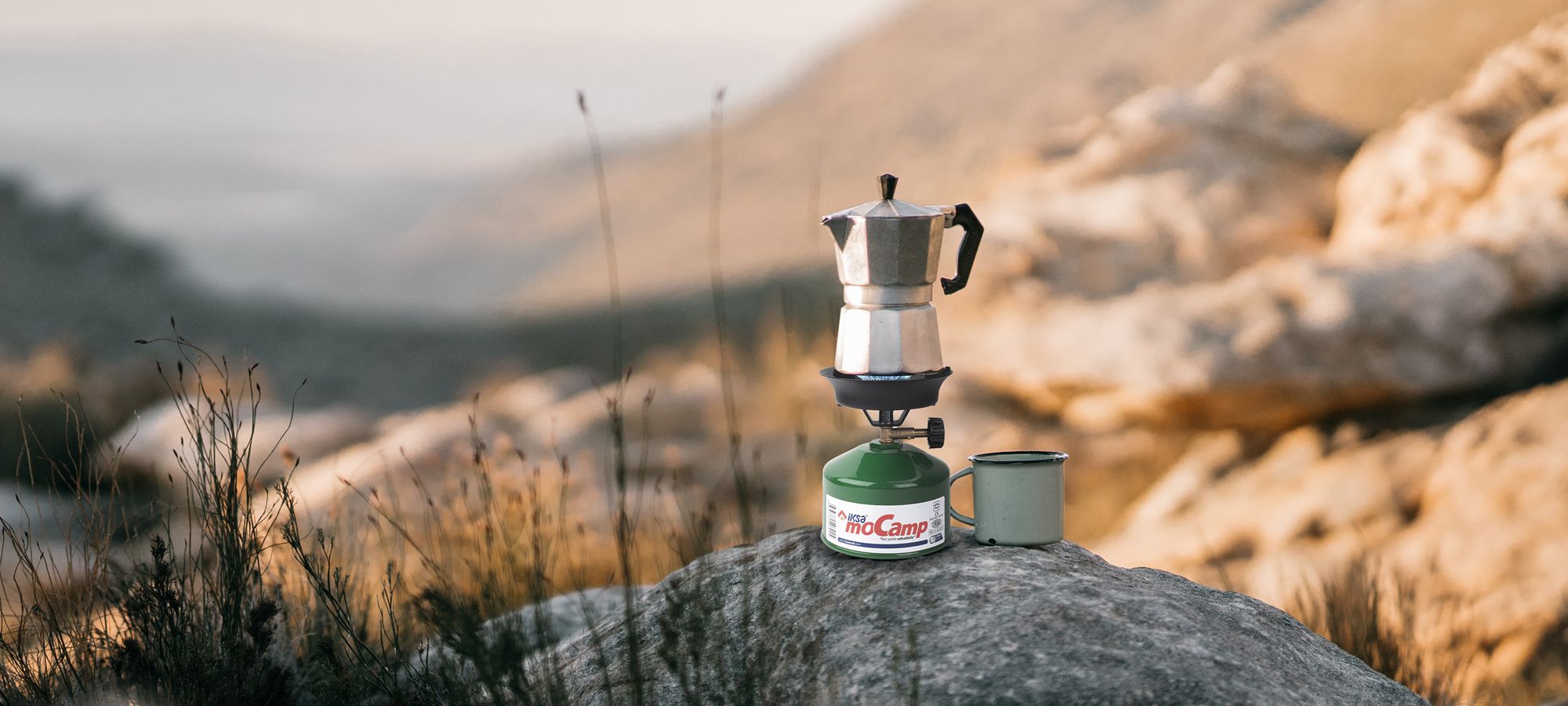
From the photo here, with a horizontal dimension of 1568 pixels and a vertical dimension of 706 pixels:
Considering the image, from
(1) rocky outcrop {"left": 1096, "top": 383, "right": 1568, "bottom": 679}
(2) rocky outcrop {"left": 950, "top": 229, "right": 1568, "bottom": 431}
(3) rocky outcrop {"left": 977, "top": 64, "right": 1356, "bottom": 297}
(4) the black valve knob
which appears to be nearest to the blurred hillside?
(3) rocky outcrop {"left": 977, "top": 64, "right": 1356, "bottom": 297}

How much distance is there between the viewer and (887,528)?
2.18 metres

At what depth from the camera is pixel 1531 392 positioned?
513cm

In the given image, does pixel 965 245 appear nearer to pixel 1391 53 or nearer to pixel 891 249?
pixel 891 249

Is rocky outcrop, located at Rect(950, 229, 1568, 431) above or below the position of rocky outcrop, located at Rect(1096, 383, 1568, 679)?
above

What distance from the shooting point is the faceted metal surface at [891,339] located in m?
2.14

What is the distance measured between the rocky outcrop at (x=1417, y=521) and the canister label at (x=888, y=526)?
7.36ft

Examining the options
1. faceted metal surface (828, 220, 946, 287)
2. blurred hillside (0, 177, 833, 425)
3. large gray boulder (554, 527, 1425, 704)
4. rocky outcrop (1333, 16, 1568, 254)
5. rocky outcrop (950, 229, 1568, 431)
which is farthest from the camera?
blurred hillside (0, 177, 833, 425)

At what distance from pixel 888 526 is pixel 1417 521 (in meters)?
3.88

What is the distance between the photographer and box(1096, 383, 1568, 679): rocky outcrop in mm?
4250

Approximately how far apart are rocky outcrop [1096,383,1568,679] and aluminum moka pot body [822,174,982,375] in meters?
2.41

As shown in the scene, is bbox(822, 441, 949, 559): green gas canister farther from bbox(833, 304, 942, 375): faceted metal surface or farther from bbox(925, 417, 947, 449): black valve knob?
bbox(833, 304, 942, 375): faceted metal surface

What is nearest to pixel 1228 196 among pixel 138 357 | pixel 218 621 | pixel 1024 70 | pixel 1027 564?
pixel 1027 564

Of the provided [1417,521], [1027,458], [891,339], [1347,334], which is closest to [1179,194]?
[1347,334]

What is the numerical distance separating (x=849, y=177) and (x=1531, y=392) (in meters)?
13.8
